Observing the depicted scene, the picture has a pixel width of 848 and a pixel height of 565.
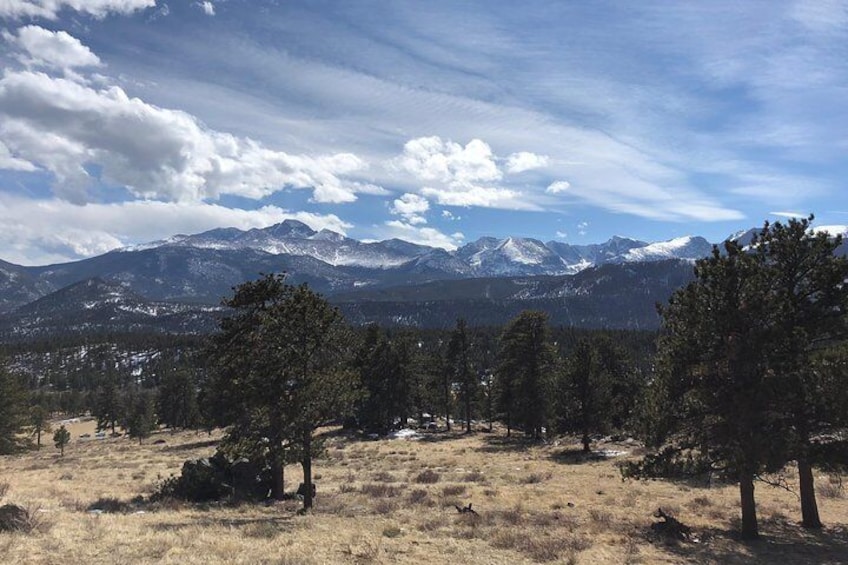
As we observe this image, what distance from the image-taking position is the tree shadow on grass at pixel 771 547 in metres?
16.3

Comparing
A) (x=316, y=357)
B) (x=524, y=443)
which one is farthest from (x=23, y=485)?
(x=524, y=443)

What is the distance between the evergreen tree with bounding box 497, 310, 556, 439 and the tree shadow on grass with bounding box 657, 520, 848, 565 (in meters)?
34.7

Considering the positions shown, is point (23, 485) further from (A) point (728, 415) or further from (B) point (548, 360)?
(B) point (548, 360)

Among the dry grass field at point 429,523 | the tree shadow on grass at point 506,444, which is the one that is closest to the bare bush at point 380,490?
the dry grass field at point 429,523

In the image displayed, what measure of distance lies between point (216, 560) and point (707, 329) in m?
17.2

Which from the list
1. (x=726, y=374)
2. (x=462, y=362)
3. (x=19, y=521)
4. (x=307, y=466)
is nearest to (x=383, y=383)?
(x=462, y=362)

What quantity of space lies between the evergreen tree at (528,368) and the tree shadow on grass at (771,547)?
3472 cm

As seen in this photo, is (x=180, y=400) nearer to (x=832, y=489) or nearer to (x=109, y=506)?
(x=109, y=506)

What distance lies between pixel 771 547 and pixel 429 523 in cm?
1173

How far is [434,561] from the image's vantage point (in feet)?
51.4

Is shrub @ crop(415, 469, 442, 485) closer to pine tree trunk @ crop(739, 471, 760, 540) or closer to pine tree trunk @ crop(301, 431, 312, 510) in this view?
pine tree trunk @ crop(301, 431, 312, 510)

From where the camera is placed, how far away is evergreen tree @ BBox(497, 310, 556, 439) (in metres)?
55.0

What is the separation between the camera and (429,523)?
20.6 meters

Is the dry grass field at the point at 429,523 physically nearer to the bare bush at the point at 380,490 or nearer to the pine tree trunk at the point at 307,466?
the bare bush at the point at 380,490
